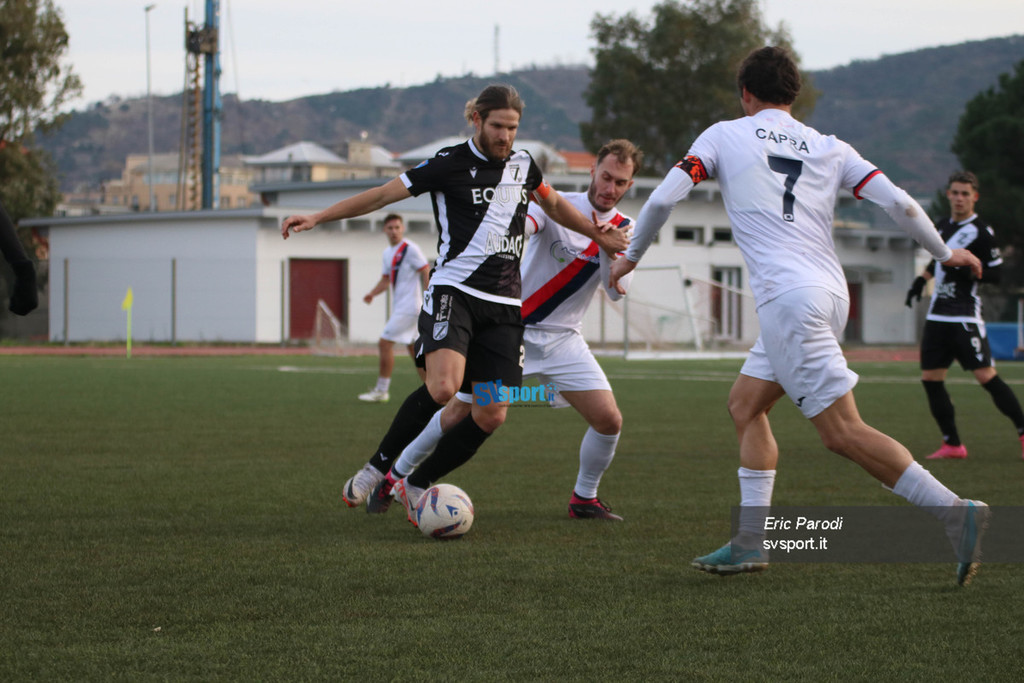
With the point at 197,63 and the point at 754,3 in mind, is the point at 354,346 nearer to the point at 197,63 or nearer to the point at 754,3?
the point at 197,63

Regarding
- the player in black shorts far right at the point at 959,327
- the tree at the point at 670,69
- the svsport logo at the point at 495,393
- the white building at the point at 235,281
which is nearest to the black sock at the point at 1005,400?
the player in black shorts far right at the point at 959,327

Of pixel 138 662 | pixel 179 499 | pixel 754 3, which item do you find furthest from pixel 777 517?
pixel 754 3

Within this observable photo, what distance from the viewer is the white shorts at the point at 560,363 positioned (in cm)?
661

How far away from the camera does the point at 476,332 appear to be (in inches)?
235

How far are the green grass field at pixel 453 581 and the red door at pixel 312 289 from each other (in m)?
27.9

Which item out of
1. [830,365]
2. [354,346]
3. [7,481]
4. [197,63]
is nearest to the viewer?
[830,365]

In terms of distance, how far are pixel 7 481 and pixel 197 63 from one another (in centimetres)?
5129

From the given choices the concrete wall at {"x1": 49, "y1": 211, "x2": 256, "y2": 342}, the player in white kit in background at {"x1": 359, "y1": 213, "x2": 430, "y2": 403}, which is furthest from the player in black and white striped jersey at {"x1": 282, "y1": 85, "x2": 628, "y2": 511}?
the concrete wall at {"x1": 49, "y1": 211, "x2": 256, "y2": 342}

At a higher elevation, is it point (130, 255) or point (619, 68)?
point (619, 68)

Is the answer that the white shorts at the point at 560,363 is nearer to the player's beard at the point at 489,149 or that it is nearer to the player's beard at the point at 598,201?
the player's beard at the point at 598,201

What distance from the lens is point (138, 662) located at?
363 centimetres

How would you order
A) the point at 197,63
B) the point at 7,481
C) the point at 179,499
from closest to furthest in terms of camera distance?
the point at 179,499, the point at 7,481, the point at 197,63

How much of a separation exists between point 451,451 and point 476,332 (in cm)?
62

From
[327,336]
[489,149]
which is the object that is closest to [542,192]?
[489,149]
